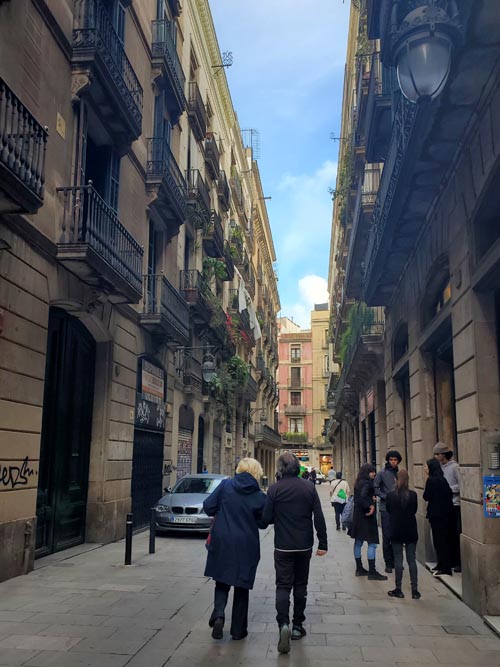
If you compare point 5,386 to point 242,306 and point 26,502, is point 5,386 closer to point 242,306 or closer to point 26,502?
point 26,502

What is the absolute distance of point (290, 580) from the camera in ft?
20.2

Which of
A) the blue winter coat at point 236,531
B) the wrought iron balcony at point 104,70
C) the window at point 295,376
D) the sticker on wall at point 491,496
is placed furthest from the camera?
the window at point 295,376

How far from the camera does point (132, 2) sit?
1509cm

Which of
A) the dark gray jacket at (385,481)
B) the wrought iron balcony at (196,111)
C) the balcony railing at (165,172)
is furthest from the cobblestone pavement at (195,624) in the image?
the wrought iron balcony at (196,111)

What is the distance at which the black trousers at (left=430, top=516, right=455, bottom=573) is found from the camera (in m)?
8.99

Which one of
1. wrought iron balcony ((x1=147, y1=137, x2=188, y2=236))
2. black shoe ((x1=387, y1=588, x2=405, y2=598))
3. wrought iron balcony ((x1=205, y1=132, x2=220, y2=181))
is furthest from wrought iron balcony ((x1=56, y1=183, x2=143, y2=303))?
wrought iron balcony ((x1=205, y1=132, x2=220, y2=181))

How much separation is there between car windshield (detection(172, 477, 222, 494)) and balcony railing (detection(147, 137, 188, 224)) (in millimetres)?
7283

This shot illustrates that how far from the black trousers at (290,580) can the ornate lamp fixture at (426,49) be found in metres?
4.52

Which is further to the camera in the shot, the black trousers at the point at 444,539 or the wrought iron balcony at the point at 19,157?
the black trousers at the point at 444,539

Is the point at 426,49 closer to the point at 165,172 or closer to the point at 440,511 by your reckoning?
the point at 440,511

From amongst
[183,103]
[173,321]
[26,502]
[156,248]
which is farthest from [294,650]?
[183,103]

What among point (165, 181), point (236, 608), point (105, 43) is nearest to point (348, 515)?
point (236, 608)

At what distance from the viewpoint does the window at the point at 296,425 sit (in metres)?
76.9

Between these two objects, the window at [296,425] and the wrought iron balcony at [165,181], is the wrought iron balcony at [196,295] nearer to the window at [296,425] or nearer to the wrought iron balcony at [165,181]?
the wrought iron balcony at [165,181]
